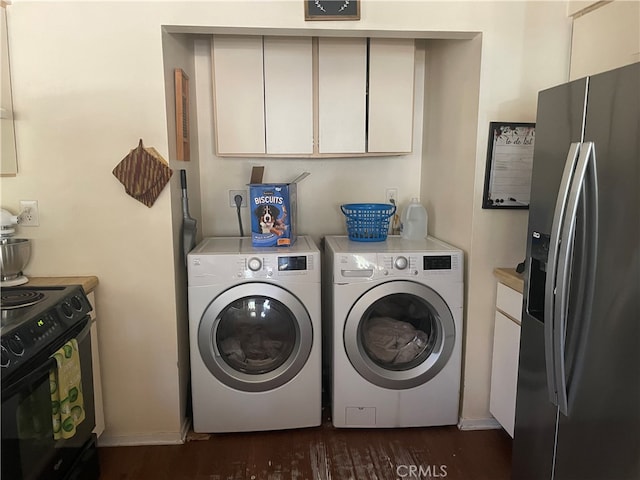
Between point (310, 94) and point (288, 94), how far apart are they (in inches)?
4.6

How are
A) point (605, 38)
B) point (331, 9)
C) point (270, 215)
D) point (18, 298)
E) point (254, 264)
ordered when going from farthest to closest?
point (270, 215)
point (254, 264)
point (331, 9)
point (605, 38)
point (18, 298)

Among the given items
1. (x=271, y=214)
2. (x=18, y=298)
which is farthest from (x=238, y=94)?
(x=18, y=298)

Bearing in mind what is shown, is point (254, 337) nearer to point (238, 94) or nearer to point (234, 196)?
point (234, 196)

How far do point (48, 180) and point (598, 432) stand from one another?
88.4 inches

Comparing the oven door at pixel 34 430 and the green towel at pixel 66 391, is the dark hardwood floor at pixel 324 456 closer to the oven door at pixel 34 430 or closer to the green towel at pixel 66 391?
the oven door at pixel 34 430

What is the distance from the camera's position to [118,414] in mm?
2178

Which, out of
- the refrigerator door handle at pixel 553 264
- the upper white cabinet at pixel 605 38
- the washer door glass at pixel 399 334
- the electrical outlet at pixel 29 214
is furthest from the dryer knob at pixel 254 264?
the upper white cabinet at pixel 605 38

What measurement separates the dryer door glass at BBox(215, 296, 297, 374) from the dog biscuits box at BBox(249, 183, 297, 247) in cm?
31

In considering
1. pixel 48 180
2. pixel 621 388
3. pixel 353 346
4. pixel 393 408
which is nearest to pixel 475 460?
pixel 393 408

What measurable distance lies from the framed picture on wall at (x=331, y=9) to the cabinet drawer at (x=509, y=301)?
139 centimetres

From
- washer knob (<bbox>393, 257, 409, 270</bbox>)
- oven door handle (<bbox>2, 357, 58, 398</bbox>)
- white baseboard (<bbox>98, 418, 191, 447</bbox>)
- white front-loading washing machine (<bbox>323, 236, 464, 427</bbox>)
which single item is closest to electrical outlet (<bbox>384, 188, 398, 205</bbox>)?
white front-loading washing machine (<bbox>323, 236, 464, 427</bbox>)

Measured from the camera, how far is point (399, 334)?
2318 millimetres

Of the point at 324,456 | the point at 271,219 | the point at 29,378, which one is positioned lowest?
the point at 324,456

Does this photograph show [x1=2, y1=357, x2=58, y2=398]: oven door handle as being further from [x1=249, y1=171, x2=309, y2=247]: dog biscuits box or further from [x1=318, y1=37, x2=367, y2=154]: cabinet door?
[x1=318, y1=37, x2=367, y2=154]: cabinet door
